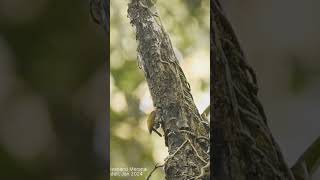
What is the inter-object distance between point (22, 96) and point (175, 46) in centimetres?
71

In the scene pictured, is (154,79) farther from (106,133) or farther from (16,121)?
(16,121)

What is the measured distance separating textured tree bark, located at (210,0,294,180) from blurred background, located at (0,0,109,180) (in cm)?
51

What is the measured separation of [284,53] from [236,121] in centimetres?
35

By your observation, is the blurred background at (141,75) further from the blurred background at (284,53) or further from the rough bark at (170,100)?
the blurred background at (284,53)

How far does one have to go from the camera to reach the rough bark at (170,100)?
1865 mm

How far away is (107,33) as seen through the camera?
192cm

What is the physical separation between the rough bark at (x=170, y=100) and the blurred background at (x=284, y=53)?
300 mm

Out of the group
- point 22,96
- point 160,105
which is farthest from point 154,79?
point 22,96

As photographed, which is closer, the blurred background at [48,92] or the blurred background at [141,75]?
the blurred background at [141,75]

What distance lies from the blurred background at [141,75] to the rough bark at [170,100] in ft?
0.09

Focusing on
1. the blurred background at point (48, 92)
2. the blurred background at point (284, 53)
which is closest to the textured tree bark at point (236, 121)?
the blurred background at point (284, 53)

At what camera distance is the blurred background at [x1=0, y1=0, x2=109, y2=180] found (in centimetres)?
195

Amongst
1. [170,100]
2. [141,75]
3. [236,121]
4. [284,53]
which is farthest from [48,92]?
[284,53]

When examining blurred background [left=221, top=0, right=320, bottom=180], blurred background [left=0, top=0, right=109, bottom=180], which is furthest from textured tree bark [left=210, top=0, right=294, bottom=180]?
blurred background [left=0, top=0, right=109, bottom=180]
